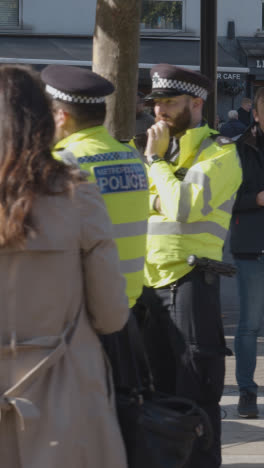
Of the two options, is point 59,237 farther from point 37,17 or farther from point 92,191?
point 37,17

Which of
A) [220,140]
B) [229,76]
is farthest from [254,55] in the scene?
[220,140]

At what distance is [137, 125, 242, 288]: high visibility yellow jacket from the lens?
4207 millimetres

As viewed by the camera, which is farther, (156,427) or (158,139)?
(158,139)

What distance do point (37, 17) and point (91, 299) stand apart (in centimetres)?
1759

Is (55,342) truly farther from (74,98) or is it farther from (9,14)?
(9,14)

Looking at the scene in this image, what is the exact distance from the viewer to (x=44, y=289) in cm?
270

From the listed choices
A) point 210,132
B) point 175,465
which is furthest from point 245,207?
point 175,465

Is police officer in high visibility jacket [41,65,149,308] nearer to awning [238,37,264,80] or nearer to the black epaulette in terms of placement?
the black epaulette

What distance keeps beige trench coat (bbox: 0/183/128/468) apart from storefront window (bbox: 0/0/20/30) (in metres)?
17.6

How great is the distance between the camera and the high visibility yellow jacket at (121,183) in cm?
339

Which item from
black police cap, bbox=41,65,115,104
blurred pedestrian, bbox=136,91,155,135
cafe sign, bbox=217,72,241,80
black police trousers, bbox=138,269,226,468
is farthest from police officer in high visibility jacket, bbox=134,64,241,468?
cafe sign, bbox=217,72,241,80

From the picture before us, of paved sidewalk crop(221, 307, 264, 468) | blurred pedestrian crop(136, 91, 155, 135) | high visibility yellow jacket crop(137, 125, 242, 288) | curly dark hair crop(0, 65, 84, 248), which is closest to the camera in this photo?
curly dark hair crop(0, 65, 84, 248)

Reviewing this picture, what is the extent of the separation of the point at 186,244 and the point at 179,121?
56 centimetres

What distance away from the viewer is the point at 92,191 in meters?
2.75
